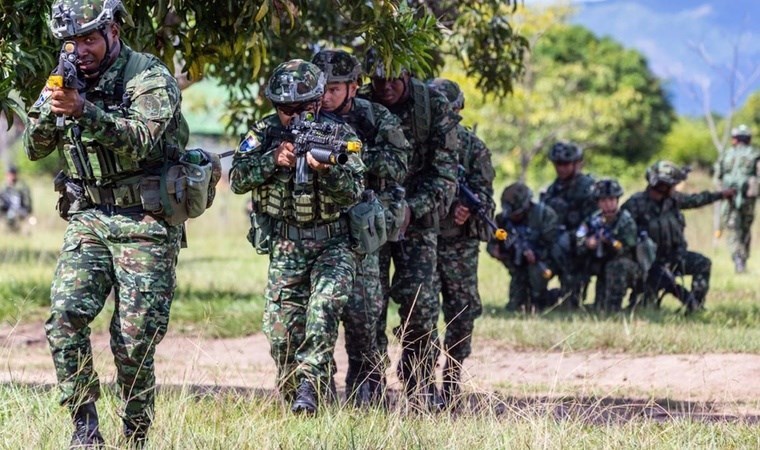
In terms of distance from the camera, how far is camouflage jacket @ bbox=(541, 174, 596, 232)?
41.7 ft

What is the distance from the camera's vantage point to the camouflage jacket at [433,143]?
777 centimetres

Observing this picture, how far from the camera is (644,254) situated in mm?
12016

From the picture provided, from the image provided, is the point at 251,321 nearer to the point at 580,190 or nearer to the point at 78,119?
the point at 580,190

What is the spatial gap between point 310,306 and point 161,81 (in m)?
1.53

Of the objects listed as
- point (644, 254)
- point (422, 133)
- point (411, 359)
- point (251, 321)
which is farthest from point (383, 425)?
point (644, 254)

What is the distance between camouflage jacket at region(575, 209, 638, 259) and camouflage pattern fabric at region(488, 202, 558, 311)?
303 mm

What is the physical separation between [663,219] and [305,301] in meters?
6.46

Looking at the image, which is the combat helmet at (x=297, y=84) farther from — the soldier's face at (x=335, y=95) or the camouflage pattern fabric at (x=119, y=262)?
the camouflage pattern fabric at (x=119, y=262)

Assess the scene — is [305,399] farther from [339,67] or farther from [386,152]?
[339,67]

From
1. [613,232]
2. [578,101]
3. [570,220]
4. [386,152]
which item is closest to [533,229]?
[570,220]

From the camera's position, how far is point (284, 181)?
6.55m

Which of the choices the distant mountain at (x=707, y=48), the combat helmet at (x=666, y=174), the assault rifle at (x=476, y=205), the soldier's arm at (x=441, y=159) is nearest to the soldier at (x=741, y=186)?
the distant mountain at (x=707, y=48)

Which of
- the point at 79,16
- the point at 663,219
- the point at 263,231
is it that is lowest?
the point at 663,219

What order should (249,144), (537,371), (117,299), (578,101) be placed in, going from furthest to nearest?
1. (578,101)
2. (537,371)
3. (249,144)
4. (117,299)
